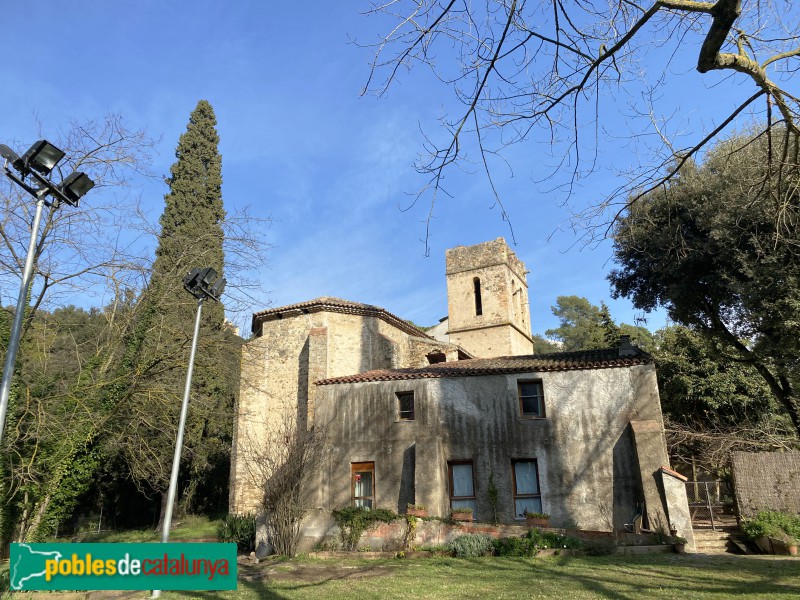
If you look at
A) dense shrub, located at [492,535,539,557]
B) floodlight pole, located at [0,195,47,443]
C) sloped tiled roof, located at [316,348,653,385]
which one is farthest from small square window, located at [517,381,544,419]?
floodlight pole, located at [0,195,47,443]

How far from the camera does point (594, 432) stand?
16.6 metres

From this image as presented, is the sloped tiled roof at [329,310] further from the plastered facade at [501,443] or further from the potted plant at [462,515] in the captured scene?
the potted plant at [462,515]

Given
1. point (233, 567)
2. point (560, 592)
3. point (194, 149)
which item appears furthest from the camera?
point (194, 149)

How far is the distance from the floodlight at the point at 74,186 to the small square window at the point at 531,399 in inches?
549

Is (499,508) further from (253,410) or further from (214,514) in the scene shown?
(214,514)

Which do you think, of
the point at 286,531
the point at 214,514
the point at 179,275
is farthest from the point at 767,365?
the point at 214,514

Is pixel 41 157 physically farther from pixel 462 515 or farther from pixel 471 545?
pixel 462 515

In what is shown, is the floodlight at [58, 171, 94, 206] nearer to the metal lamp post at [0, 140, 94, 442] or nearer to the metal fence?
the metal lamp post at [0, 140, 94, 442]

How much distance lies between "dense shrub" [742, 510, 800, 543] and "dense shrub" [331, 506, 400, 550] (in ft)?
30.1

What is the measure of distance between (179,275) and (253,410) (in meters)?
9.93

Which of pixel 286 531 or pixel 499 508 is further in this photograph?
pixel 499 508

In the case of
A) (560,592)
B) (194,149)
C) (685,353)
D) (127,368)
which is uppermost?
(194,149)

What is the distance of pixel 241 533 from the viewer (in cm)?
1861

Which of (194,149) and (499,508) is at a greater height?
(194,149)
